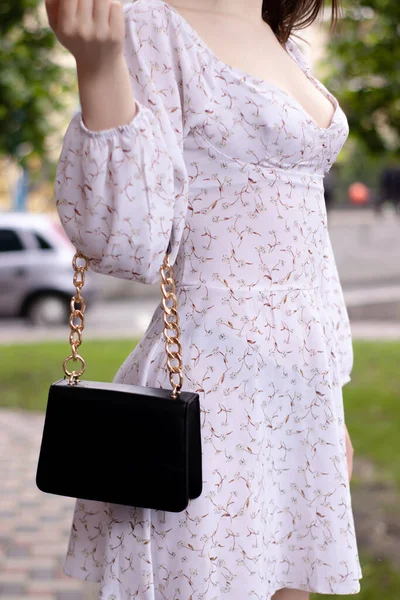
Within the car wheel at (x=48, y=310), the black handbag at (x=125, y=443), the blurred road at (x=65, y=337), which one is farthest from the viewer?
the car wheel at (x=48, y=310)

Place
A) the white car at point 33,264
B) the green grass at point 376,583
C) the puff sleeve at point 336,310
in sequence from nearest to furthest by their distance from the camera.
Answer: the puff sleeve at point 336,310, the green grass at point 376,583, the white car at point 33,264

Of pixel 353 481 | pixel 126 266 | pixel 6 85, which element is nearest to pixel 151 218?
pixel 126 266

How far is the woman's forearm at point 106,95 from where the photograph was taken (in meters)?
1.11

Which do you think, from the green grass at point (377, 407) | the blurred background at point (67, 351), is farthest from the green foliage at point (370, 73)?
the green grass at point (377, 407)

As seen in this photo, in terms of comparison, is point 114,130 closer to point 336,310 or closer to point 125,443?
point 125,443

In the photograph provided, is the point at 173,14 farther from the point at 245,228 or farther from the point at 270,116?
the point at 245,228

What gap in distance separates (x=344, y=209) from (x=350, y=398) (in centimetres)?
1938

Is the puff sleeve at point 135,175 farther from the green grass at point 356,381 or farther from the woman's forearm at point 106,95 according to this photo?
the green grass at point 356,381

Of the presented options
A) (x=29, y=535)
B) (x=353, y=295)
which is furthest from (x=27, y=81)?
(x=353, y=295)

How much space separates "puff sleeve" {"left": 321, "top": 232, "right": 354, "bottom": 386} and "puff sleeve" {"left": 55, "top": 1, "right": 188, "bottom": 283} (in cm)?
36

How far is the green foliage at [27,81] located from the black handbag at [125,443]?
3930 millimetres

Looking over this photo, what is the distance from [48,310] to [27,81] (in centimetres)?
679

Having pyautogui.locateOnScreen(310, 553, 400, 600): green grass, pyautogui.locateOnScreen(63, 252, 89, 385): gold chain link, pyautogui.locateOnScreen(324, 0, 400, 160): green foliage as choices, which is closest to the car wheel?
pyautogui.locateOnScreen(324, 0, 400, 160): green foliage

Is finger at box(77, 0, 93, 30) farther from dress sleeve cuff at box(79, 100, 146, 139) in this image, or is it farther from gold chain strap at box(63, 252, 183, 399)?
gold chain strap at box(63, 252, 183, 399)
